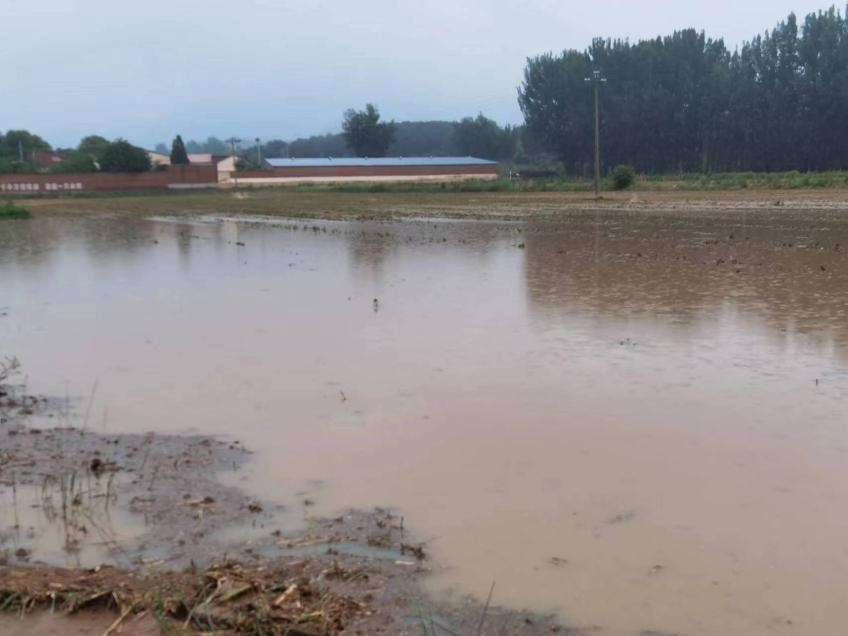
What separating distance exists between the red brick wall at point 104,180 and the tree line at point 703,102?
3162cm

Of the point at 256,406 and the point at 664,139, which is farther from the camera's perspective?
the point at 664,139

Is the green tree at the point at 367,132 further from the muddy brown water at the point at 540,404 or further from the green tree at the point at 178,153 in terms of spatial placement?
the muddy brown water at the point at 540,404

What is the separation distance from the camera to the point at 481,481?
5785mm

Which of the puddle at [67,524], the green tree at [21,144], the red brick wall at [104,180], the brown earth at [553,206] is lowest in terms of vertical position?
the puddle at [67,524]

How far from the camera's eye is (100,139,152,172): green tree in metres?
79.3

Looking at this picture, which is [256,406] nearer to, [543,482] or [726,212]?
[543,482]

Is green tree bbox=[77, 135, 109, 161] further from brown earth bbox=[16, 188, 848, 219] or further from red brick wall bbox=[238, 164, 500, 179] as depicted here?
brown earth bbox=[16, 188, 848, 219]

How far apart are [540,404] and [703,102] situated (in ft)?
238

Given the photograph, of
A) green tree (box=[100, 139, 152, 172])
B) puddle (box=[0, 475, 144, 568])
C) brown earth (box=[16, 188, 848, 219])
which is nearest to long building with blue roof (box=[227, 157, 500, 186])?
green tree (box=[100, 139, 152, 172])

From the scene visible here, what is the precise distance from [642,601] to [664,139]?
254 ft

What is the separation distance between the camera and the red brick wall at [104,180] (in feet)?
235

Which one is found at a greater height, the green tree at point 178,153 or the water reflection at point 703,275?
the green tree at point 178,153

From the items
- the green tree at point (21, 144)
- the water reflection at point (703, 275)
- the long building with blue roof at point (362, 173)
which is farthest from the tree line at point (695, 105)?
the water reflection at point (703, 275)

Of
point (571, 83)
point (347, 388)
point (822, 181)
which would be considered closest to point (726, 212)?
point (822, 181)
